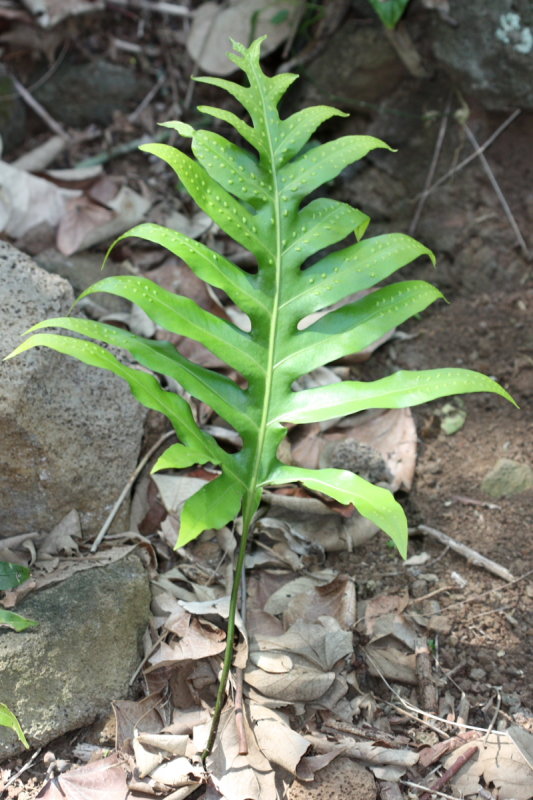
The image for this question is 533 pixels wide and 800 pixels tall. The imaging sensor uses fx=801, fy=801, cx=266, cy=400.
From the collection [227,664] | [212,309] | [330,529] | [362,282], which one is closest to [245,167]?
[362,282]

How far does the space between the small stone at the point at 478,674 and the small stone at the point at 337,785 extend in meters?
0.39

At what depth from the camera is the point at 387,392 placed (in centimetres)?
181

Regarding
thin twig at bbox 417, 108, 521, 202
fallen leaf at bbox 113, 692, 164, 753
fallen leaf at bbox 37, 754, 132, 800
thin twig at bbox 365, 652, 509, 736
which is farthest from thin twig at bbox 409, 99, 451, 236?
fallen leaf at bbox 37, 754, 132, 800

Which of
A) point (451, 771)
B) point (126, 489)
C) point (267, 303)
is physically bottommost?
point (126, 489)

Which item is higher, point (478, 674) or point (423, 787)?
point (478, 674)

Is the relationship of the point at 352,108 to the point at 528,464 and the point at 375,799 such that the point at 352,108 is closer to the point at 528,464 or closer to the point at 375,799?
the point at 528,464

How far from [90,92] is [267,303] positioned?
6.77 ft

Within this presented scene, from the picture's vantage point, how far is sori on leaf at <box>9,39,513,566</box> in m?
1.82

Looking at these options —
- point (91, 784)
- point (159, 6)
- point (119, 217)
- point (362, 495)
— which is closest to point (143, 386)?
point (362, 495)

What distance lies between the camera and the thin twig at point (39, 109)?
346cm

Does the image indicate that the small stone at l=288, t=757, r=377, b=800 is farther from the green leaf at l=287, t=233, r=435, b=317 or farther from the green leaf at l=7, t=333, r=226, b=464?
the green leaf at l=287, t=233, r=435, b=317

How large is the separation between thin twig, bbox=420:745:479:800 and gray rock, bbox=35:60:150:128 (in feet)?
Result: 9.58

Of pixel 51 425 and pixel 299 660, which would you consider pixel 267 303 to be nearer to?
pixel 51 425

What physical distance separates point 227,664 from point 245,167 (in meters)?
1.20
